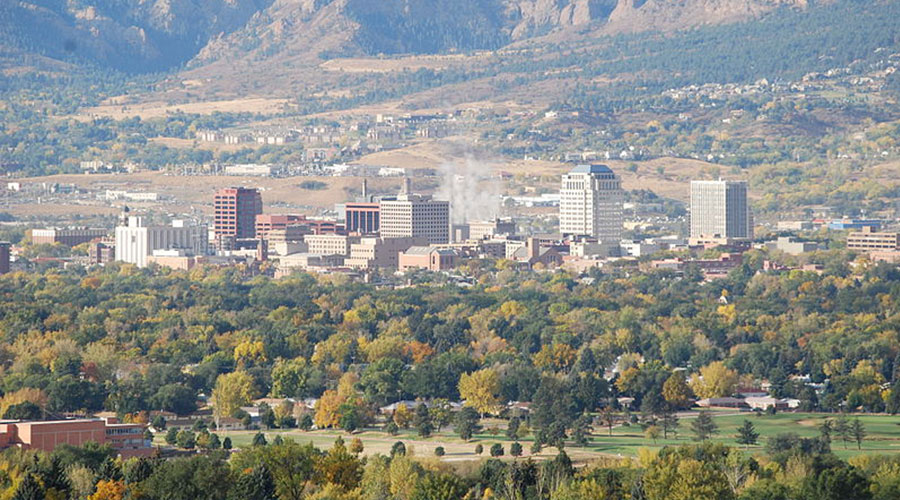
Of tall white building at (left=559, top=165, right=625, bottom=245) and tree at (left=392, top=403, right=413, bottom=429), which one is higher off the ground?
tall white building at (left=559, top=165, right=625, bottom=245)

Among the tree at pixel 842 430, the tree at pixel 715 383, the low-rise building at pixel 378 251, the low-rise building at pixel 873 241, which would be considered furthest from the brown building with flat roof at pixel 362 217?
the tree at pixel 842 430

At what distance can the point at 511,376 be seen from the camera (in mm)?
86812

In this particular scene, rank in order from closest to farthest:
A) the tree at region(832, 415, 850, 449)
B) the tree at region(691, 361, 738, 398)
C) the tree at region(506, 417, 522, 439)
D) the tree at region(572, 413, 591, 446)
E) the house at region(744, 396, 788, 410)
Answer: the tree at region(572, 413, 591, 446)
the tree at region(832, 415, 850, 449)
the tree at region(506, 417, 522, 439)
the house at region(744, 396, 788, 410)
the tree at region(691, 361, 738, 398)

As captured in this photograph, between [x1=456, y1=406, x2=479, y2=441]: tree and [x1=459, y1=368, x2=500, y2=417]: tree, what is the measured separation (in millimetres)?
2079

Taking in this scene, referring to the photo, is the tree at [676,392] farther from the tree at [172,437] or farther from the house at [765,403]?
the tree at [172,437]

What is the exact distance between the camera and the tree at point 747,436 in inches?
2857

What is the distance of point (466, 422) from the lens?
7588cm

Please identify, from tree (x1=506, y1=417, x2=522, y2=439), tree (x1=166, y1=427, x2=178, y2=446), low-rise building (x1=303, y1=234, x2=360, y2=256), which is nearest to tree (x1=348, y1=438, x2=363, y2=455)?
tree (x1=166, y1=427, x2=178, y2=446)

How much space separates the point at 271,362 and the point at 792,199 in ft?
346

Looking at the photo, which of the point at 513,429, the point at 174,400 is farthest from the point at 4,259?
the point at 513,429

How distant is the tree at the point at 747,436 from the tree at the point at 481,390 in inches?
446

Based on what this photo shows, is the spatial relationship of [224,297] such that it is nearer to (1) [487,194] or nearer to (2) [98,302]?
(2) [98,302]

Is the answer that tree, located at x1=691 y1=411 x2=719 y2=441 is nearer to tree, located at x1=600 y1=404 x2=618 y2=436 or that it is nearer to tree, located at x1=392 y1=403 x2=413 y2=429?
tree, located at x1=600 y1=404 x2=618 y2=436

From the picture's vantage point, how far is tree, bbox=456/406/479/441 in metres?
75.2
